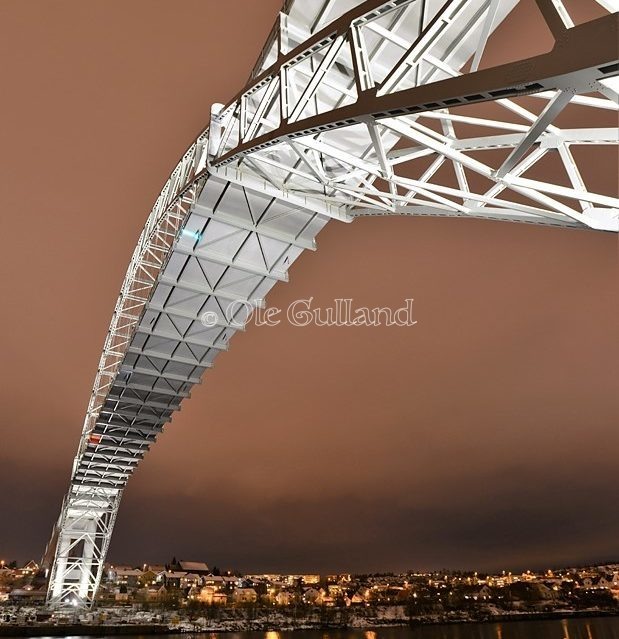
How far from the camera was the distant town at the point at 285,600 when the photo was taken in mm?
63062

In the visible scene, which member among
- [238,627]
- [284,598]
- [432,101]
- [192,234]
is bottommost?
[238,627]

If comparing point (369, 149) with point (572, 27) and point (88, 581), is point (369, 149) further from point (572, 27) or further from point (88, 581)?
point (88, 581)

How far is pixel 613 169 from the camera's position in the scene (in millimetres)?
15297

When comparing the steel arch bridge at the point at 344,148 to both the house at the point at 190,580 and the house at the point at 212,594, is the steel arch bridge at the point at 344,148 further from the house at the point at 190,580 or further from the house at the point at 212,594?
the house at the point at 190,580

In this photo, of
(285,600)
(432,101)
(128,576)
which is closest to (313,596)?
(285,600)

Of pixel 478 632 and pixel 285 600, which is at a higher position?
pixel 285 600

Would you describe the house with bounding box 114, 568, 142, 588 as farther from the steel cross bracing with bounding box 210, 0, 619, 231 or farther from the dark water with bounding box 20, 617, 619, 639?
the steel cross bracing with bounding box 210, 0, 619, 231

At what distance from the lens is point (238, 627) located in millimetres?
70688

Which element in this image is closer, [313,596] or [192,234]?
[192,234]

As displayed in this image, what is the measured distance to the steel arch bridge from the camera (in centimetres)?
589

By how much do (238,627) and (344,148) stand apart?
248ft

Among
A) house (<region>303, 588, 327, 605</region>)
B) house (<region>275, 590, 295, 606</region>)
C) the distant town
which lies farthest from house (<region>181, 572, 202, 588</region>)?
house (<region>303, 588, 327, 605</region>)

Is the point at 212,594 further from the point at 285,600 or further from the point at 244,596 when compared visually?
the point at 285,600

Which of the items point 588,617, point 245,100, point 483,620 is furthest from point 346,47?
point 588,617
